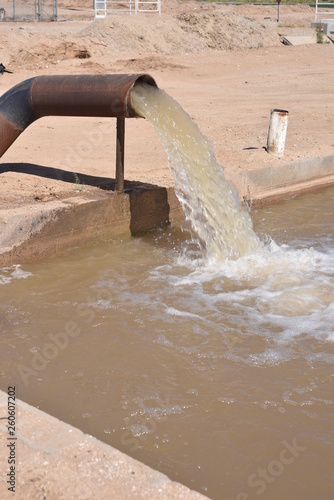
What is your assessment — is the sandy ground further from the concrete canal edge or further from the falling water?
the falling water

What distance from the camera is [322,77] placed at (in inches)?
712

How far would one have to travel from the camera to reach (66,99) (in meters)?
6.86

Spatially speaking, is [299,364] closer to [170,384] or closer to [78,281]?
[170,384]

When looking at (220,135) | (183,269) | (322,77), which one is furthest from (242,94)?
(183,269)

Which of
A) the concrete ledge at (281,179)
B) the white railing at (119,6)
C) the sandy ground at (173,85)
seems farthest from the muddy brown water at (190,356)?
the white railing at (119,6)

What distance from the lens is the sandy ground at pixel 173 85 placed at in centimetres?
859

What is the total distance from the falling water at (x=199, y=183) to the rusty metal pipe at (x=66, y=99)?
0.58ft

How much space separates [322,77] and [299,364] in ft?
48.1

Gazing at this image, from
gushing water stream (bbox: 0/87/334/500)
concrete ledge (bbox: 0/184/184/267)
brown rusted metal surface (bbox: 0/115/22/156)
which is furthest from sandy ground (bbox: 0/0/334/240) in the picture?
gushing water stream (bbox: 0/87/334/500)

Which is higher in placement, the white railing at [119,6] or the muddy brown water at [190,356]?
the white railing at [119,6]

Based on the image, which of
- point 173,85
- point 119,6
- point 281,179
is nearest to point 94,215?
point 281,179

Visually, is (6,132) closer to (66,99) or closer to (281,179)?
(66,99)

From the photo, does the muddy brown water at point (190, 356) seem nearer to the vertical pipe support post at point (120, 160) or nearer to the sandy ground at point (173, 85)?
the vertical pipe support post at point (120, 160)

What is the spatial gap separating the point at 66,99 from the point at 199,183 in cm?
149
